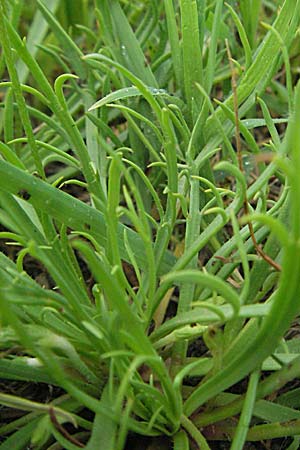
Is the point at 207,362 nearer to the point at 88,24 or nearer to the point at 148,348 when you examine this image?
the point at 148,348

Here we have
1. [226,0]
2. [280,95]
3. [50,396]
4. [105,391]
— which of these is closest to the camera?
[105,391]

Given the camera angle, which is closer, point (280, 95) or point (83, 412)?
point (83, 412)

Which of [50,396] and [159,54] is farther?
[159,54]

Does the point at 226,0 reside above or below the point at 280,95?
above

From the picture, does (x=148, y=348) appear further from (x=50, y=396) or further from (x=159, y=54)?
(x=159, y=54)

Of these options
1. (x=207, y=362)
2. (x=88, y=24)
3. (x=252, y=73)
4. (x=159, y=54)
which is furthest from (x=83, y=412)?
(x=88, y=24)

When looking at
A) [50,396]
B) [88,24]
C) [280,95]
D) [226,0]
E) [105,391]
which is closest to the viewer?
[105,391]

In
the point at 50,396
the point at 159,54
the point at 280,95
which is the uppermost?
the point at 159,54

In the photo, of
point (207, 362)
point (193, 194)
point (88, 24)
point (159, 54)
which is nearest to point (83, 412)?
point (207, 362)

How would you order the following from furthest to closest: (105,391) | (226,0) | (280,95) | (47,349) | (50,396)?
(280,95), (226,0), (50,396), (105,391), (47,349)
